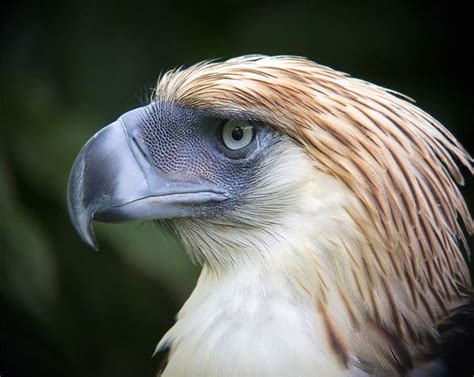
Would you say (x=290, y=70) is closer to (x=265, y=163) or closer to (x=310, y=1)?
(x=265, y=163)

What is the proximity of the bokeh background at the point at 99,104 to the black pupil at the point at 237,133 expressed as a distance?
67.2 inches

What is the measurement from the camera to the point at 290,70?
2316mm

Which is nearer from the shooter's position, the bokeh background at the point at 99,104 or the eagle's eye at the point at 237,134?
the eagle's eye at the point at 237,134

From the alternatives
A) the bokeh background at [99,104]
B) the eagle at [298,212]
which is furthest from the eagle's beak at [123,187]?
the bokeh background at [99,104]

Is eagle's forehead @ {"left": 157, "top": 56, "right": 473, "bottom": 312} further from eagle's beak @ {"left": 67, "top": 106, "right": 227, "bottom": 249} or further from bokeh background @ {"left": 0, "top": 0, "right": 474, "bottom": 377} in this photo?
bokeh background @ {"left": 0, "top": 0, "right": 474, "bottom": 377}

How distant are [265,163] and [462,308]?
74 centimetres

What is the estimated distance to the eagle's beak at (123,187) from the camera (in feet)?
7.32

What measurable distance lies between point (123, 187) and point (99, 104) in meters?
2.22

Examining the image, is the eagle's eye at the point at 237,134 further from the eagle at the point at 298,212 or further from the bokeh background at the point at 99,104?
the bokeh background at the point at 99,104

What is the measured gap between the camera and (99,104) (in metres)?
4.36

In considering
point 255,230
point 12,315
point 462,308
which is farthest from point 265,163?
point 12,315

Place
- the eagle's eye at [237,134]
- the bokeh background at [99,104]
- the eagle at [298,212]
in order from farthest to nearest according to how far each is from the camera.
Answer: the bokeh background at [99,104]
the eagle's eye at [237,134]
the eagle at [298,212]

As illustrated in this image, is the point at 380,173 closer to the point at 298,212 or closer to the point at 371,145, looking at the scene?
the point at 371,145

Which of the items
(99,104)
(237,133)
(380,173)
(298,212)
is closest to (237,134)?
(237,133)
